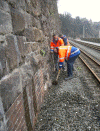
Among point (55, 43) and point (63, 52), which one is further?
point (55, 43)

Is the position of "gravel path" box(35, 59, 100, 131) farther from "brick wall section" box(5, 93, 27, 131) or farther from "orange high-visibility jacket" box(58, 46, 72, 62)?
"orange high-visibility jacket" box(58, 46, 72, 62)

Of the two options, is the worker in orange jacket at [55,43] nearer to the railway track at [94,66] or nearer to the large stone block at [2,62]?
the railway track at [94,66]

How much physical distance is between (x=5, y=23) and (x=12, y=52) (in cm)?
39

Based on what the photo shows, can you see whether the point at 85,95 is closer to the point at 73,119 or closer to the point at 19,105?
the point at 73,119

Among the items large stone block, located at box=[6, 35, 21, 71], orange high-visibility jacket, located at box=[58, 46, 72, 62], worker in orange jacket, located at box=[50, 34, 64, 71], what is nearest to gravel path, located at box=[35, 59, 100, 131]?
orange high-visibility jacket, located at box=[58, 46, 72, 62]

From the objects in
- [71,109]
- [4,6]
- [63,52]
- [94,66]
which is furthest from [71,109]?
[94,66]

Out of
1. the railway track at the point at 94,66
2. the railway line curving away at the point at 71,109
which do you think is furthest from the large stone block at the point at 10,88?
the railway track at the point at 94,66

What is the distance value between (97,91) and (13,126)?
3.23 meters

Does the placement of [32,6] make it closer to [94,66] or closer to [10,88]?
[10,88]

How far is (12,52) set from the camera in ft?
5.30

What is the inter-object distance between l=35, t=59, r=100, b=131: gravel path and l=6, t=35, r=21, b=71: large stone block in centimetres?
165

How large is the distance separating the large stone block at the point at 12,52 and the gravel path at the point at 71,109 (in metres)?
1.65

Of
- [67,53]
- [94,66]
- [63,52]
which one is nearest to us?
[63,52]

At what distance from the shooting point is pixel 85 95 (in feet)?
12.2
